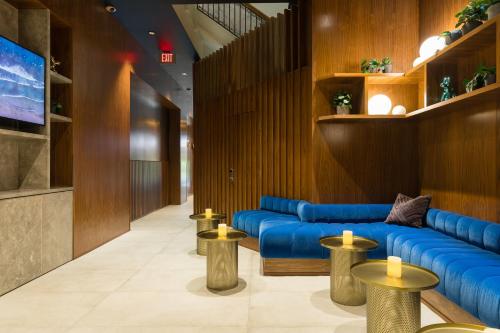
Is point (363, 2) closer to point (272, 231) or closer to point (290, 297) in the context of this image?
point (272, 231)

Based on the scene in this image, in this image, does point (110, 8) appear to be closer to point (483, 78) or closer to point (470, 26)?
point (470, 26)

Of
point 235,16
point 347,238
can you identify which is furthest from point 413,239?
point 235,16

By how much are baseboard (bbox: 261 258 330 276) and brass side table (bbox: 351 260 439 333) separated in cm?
144

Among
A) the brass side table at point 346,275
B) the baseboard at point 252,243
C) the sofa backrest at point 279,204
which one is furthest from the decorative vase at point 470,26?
the baseboard at point 252,243

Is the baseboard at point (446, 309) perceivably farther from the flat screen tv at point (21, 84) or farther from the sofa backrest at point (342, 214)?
the flat screen tv at point (21, 84)

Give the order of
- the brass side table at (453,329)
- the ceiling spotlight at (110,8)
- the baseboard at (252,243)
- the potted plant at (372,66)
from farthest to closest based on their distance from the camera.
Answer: the ceiling spotlight at (110,8)
the baseboard at (252,243)
the potted plant at (372,66)
the brass side table at (453,329)

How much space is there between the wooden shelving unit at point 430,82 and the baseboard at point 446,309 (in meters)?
1.70

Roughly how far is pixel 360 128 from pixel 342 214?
1.16m

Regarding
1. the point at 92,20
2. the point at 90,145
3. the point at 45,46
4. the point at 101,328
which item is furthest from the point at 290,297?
the point at 92,20

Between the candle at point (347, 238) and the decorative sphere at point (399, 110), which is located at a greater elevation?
the decorative sphere at point (399, 110)

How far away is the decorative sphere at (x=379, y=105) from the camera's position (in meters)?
4.29

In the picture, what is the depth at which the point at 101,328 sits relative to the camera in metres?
2.38

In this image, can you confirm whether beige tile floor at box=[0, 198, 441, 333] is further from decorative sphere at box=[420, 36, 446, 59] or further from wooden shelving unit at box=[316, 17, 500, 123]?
decorative sphere at box=[420, 36, 446, 59]

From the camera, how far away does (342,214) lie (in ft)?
14.0
